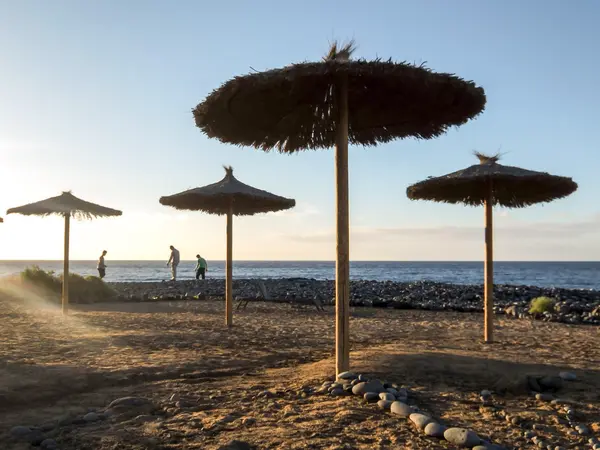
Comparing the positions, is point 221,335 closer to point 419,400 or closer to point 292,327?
point 292,327

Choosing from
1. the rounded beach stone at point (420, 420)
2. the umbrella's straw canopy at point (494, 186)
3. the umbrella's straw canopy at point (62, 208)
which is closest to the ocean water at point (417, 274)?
the umbrella's straw canopy at point (62, 208)

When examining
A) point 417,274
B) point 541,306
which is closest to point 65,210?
point 541,306

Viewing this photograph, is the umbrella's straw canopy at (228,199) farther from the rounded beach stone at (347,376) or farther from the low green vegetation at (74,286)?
the low green vegetation at (74,286)

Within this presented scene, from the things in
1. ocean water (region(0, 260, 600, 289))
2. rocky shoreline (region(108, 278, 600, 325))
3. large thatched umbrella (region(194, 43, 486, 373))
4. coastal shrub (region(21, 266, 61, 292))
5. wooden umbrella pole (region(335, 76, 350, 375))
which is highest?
large thatched umbrella (region(194, 43, 486, 373))

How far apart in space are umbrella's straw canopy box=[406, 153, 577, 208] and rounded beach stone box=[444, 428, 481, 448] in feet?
14.4

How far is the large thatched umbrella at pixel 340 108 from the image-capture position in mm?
4242

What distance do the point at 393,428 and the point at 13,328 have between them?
24.6 feet

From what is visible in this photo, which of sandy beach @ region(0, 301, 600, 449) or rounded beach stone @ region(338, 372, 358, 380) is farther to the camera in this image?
rounded beach stone @ region(338, 372, 358, 380)

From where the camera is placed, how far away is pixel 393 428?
344cm

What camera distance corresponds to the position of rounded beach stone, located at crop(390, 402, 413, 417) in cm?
371

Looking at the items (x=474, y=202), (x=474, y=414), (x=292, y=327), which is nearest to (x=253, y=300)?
(x=292, y=327)

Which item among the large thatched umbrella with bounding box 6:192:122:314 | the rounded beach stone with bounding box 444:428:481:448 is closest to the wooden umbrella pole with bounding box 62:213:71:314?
the large thatched umbrella with bounding box 6:192:122:314

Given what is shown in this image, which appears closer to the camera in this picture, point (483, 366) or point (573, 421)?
point (573, 421)

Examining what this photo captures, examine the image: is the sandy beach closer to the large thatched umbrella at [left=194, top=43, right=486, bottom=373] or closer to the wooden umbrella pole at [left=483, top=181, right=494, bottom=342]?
the wooden umbrella pole at [left=483, top=181, right=494, bottom=342]
